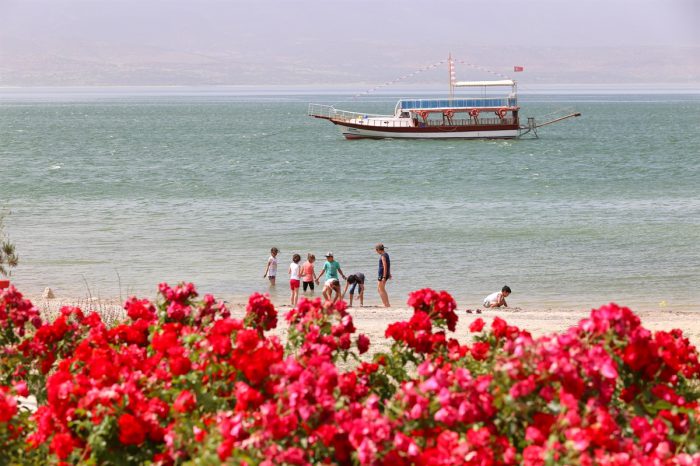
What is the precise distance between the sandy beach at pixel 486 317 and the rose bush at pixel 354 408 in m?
6.21

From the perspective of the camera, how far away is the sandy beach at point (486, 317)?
13.4m

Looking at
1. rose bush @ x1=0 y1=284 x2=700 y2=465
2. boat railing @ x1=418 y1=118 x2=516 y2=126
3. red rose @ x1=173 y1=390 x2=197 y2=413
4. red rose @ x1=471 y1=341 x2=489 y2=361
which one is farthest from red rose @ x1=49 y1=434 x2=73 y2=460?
boat railing @ x1=418 y1=118 x2=516 y2=126

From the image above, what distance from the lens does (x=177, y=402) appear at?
511 centimetres

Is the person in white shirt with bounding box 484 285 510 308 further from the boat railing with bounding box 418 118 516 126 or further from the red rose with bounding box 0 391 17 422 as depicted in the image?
the boat railing with bounding box 418 118 516 126

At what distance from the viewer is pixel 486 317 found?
16.1 m

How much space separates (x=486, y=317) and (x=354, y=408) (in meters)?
11.1

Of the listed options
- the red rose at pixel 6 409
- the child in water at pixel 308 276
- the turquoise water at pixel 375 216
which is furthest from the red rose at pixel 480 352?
the turquoise water at pixel 375 216

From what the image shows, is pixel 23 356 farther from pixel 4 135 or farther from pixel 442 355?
pixel 4 135

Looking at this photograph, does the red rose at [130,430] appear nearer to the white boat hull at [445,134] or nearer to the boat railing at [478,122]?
the white boat hull at [445,134]

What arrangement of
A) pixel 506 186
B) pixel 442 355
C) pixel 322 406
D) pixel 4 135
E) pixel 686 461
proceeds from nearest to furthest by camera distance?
1. pixel 686 461
2. pixel 322 406
3. pixel 442 355
4. pixel 506 186
5. pixel 4 135

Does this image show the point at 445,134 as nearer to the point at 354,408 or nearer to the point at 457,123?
the point at 457,123

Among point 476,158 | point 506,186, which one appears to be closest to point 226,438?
point 506,186

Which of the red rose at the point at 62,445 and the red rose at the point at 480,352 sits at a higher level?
the red rose at the point at 480,352

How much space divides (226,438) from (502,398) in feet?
4.14
